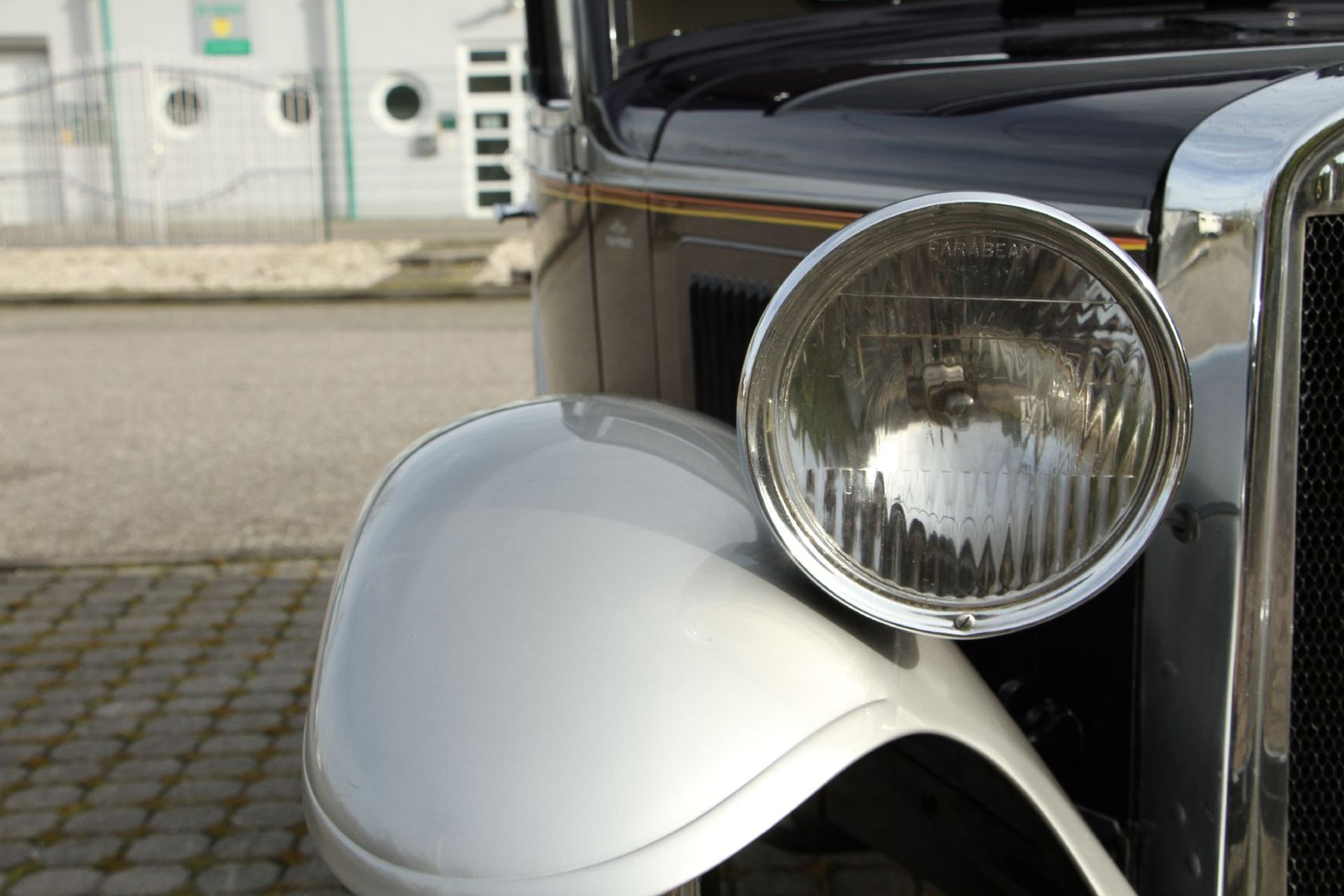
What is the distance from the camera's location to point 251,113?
16.2 m

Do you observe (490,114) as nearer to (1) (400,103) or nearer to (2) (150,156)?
(1) (400,103)

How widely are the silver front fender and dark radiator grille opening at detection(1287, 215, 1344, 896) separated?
26 centimetres

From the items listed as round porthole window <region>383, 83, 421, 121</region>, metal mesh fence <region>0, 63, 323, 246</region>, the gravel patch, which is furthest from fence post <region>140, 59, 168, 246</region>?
round porthole window <region>383, 83, 421, 121</region>

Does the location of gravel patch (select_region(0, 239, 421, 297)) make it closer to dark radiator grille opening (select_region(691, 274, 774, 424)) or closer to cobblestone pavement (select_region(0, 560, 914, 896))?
cobblestone pavement (select_region(0, 560, 914, 896))

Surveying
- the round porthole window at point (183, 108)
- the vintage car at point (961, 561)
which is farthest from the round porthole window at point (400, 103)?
the vintage car at point (961, 561)

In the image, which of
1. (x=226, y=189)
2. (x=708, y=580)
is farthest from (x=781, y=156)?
(x=226, y=189)

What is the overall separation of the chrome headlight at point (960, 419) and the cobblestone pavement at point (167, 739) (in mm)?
1379

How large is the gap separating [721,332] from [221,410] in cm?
541

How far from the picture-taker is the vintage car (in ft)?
3.87

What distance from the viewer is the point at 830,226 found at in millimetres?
1780

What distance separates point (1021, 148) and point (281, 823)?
2058 millimetres

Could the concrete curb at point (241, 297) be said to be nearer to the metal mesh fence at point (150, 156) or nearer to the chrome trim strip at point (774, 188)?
the metal mesh fence at point (150, 156)

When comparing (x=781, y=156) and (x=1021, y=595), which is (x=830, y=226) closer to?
(x=781, y=156)

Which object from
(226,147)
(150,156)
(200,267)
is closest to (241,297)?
(200,267)
